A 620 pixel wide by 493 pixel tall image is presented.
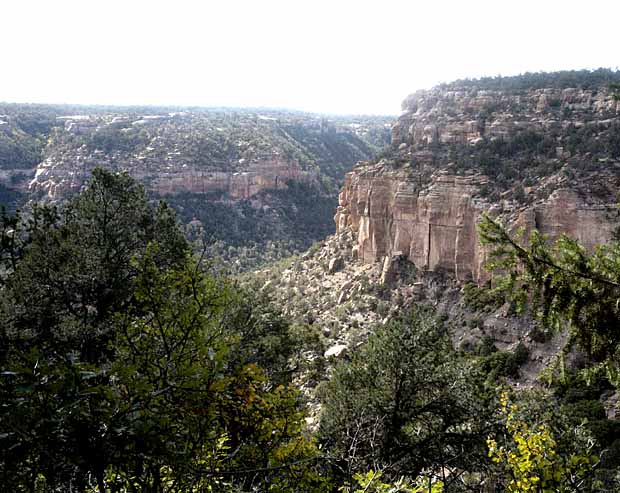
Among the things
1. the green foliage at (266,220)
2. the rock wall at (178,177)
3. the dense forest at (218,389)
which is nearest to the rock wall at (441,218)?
the dense forest at (218,389)

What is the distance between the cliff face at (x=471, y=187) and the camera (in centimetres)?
2238

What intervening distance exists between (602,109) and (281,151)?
144ft

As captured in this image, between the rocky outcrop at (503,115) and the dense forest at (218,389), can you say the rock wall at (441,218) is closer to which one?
→ the rocky outcrop at (503,115)

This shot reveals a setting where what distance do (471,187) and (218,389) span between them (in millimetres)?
26100

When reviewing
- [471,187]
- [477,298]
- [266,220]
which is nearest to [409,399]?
[477,298]

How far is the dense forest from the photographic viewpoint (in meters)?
2.79

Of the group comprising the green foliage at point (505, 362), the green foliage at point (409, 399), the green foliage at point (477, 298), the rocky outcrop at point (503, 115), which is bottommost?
the green foliage at point (505, 362)

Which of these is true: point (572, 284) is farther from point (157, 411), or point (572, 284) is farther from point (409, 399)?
point (409, 399)

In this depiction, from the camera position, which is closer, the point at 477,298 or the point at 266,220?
the point at 477,298

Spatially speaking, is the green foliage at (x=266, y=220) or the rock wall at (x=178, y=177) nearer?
the green foliage at (x=266, y=220)

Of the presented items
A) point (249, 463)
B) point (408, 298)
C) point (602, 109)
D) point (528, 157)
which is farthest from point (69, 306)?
point (602, 109)

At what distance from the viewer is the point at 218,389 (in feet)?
9.94

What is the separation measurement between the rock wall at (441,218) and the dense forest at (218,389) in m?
8.53

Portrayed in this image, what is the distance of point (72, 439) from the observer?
8.95 ft
